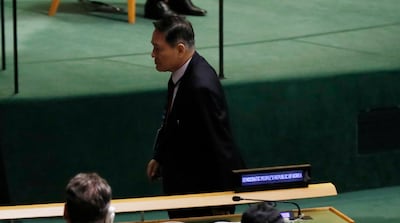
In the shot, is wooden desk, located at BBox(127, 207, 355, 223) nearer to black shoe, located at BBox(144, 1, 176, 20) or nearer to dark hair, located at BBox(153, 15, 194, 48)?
dark hair, located at BBox(153, 15, 194, 48)

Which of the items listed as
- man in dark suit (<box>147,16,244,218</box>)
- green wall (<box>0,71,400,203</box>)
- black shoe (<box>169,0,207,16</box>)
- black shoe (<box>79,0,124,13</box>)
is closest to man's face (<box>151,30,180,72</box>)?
man in dark suit (<box>147,16,244,218</box>)

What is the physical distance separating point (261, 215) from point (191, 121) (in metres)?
1.29

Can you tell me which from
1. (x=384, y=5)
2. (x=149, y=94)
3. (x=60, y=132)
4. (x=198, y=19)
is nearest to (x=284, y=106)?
(x=149, y=94)

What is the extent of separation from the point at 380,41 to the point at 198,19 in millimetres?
1366

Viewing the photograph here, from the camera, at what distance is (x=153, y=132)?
273 inches

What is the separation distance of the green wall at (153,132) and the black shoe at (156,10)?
5.63ft

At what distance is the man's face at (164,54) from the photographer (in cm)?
517

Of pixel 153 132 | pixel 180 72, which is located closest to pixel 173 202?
pixel 180 72

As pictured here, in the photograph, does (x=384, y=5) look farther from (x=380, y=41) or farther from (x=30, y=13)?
(x=30, y=13)

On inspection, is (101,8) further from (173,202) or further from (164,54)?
(173,202)

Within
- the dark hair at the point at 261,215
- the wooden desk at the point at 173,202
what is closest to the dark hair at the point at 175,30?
the wooden desk at the point at 173,202

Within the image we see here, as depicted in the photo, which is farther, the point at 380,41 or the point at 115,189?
the point at 380,41

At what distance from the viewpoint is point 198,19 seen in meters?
8.90

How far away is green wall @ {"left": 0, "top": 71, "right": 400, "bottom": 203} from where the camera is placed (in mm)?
6691
